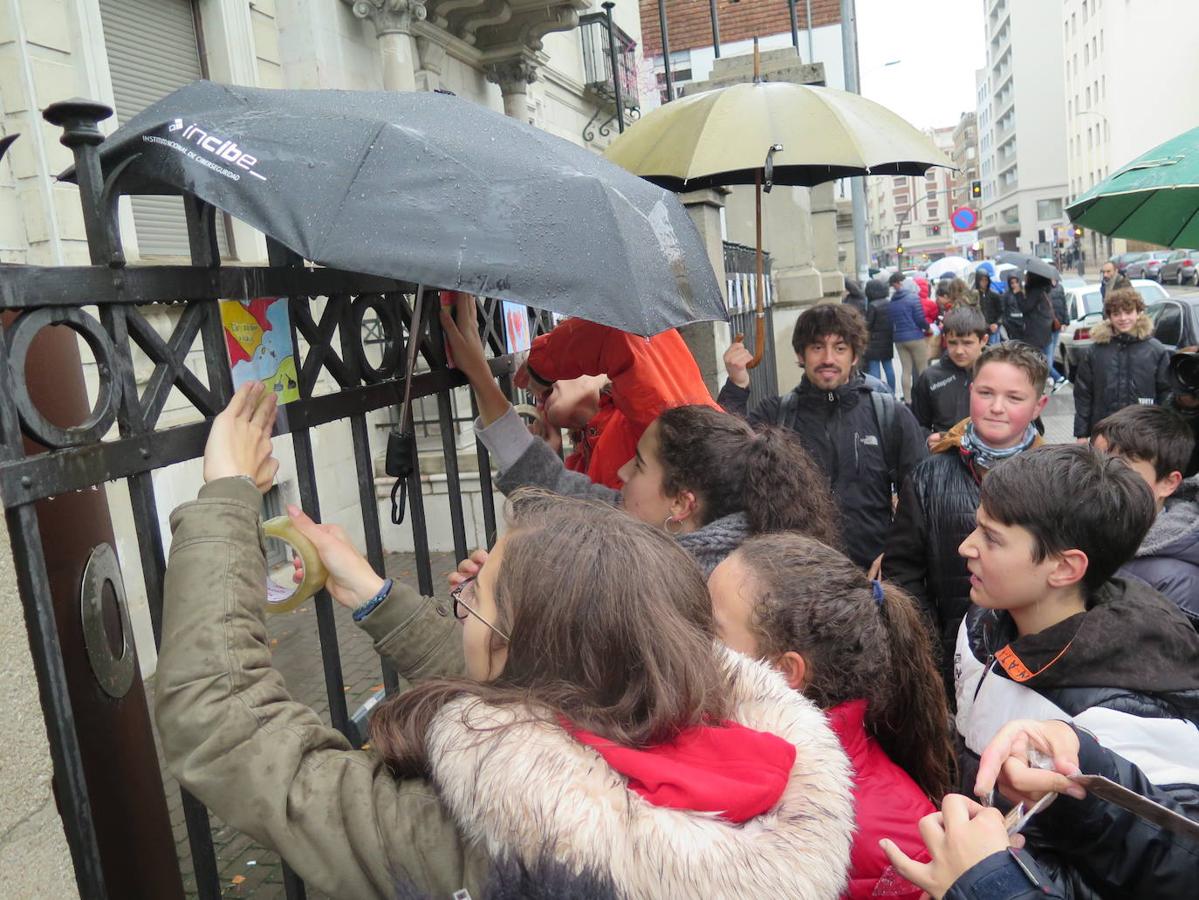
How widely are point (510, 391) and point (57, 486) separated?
2.26m

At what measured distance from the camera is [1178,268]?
33.9 metres

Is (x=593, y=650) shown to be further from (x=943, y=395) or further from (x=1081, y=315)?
(x=1081, y=315)

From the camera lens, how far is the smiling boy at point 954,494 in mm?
3457

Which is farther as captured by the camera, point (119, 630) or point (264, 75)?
point (264, 75)

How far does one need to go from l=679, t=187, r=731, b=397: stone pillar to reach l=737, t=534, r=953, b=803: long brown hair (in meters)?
3.97

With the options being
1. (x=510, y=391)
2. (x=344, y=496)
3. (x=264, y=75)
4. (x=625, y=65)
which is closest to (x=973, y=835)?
(x=510, y=391)

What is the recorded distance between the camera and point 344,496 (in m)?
8.80

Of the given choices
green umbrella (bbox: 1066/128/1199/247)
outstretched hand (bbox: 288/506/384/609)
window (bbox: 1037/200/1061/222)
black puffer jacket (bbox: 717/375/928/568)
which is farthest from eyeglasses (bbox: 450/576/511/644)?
window (bbox: 1037/200/1061/222)

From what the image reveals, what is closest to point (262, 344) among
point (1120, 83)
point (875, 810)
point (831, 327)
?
point (875, 810)

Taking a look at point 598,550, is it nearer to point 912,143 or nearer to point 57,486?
point 57,486

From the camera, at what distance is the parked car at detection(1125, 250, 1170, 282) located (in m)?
36.7

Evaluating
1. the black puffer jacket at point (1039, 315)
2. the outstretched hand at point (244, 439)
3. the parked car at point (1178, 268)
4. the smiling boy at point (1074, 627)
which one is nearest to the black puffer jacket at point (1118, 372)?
the black puffer jacket at point (1039, 315)

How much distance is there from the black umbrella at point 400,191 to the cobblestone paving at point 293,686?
2490 millimetres

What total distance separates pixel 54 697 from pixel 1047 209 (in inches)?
4058
